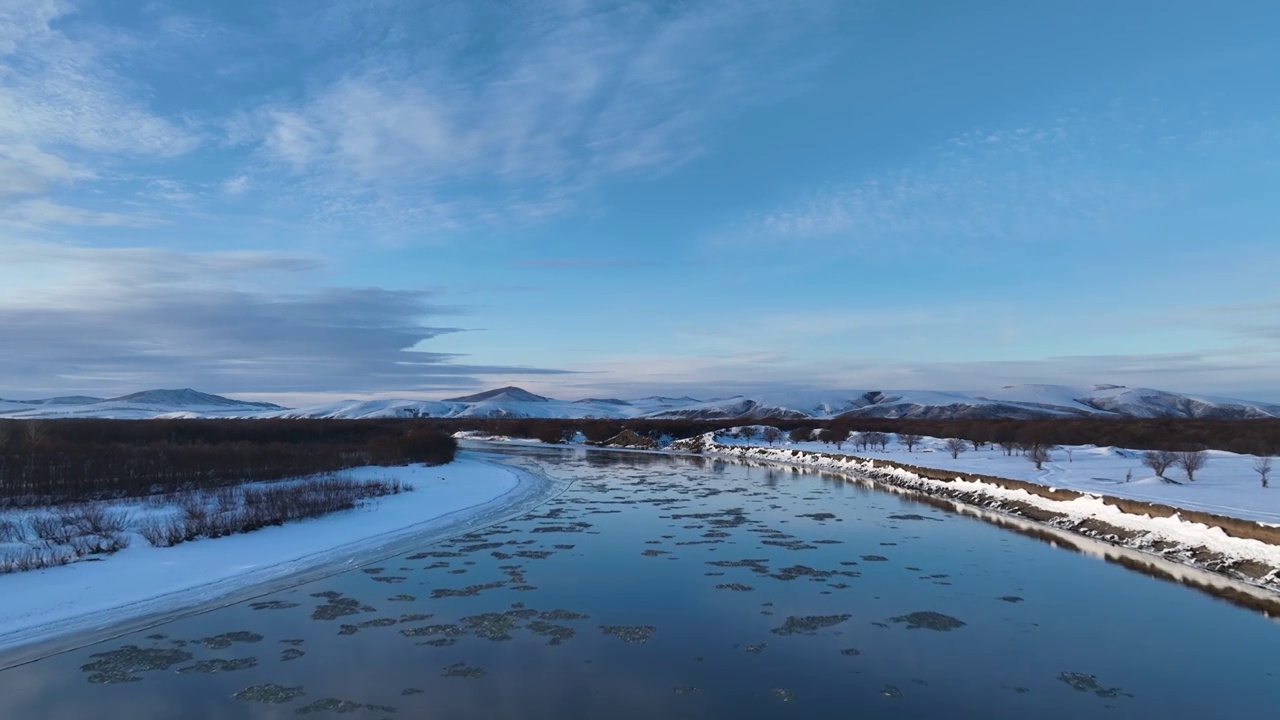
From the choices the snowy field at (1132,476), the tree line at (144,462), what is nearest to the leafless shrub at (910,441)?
the snowy field at (1132,476)

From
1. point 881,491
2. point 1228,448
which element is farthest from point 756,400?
point 881,491

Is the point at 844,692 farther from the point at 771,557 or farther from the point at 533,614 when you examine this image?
the point at 771,557

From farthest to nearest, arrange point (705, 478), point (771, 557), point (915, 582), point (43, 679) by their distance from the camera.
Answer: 1. point (705, 478)
2. point (771, 557)
3. point (915, 582)
4. point (43, 679)

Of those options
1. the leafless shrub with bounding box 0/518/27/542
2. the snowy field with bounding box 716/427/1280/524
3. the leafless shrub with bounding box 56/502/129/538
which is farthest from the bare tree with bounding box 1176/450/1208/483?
the leafless shrub with bounding box 0/518/27/542

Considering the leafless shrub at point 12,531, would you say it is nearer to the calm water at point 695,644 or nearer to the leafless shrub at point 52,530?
the leafless shrub at point 52,530

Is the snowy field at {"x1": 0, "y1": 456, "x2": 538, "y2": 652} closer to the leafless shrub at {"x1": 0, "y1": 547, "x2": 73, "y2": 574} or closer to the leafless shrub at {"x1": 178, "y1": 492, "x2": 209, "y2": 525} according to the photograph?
the leafless shrub at {"x1": 0, "y1": 547, "x2": 73, "y2": 574}

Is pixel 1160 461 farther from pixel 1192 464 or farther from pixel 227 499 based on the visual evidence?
pixel 227 499
